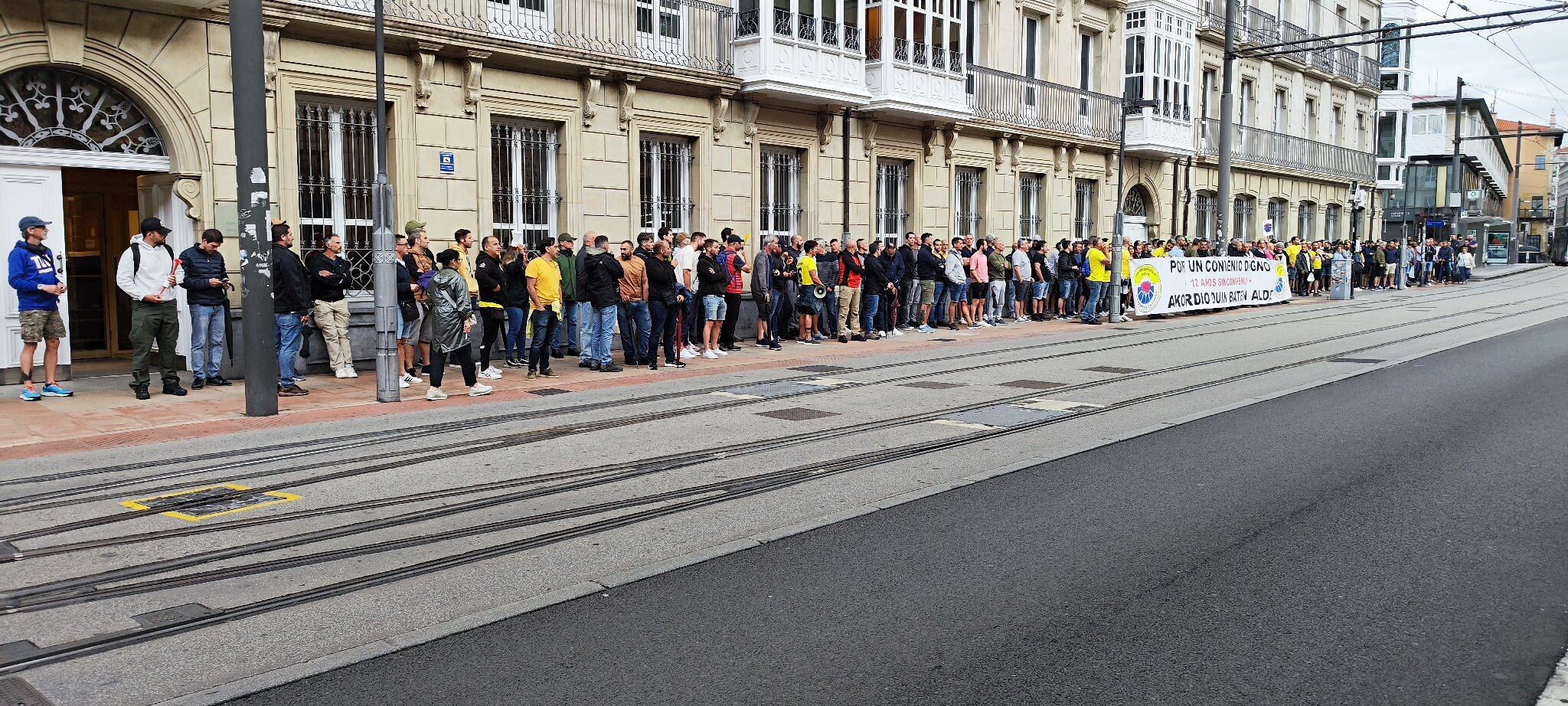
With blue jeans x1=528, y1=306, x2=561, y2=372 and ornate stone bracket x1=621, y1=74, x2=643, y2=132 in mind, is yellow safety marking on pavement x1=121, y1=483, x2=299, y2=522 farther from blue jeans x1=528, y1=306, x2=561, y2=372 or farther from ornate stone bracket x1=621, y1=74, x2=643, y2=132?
ornate stone bracket x1=621, y1=74, x2=643, y2=132

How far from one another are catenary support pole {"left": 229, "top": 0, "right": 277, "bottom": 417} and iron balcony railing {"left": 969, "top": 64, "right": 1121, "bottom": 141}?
17.7 m

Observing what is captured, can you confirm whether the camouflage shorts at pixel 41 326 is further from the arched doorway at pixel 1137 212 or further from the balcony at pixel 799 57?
the arched doorway at pixel 1137 212

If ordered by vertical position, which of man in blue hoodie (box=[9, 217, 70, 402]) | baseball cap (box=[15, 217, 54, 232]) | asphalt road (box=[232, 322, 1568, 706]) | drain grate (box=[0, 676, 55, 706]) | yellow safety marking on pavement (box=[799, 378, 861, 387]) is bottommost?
drain grate (box=[0, 676, 55, 706])

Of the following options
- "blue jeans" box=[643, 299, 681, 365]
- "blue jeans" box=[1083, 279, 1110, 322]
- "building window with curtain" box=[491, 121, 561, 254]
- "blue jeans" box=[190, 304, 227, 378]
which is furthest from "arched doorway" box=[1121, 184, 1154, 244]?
"blue jeans" box=[190, 304, 227, 378]

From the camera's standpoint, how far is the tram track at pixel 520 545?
4.69m

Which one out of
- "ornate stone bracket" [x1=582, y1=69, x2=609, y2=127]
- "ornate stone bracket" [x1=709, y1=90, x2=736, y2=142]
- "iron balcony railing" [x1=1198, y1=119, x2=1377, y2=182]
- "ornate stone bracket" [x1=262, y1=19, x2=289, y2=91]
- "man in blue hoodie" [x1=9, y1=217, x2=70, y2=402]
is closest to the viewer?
"man in blue hoodie" [x1=9, y1=217, x2=70, y2=402]

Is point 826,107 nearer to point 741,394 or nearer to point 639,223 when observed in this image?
point 639,223

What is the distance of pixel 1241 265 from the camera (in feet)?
96.1

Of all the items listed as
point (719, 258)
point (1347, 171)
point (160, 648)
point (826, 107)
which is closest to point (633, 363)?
point (719, 258)

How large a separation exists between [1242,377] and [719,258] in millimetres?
7260

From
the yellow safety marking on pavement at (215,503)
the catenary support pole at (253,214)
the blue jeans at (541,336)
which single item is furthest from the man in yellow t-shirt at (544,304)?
the yellow safety marking on pavement at (215,503)

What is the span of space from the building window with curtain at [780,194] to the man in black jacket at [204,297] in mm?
10763

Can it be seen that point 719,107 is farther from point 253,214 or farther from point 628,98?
point 253,214

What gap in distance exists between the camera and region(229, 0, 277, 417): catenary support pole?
34.8ft
